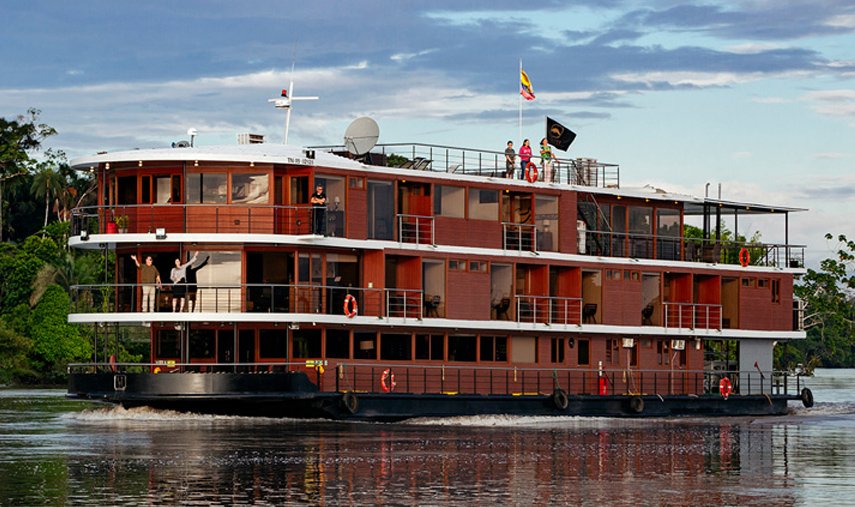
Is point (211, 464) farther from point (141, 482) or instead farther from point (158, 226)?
point (158, 226)

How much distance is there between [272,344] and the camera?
4047 cm

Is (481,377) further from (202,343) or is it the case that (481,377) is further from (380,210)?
(202,343)

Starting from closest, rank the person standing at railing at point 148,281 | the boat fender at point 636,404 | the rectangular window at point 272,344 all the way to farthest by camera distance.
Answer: the person standing at railing at point 148,281
the rectangular window at point 272,344
the boat fender at point 636,404

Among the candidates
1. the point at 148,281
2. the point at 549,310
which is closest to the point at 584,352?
the point at 549,310

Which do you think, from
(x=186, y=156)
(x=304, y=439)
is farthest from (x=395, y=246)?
(x=304, y=439)

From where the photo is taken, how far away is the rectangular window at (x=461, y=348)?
1699 inches

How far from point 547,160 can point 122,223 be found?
13170 mm

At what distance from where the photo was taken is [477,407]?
42.3 m

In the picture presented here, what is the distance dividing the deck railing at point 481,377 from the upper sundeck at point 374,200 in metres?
3.36

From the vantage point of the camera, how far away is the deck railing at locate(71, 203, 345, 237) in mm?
39625

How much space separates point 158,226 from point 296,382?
5.31m

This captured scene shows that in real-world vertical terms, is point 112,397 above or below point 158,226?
below

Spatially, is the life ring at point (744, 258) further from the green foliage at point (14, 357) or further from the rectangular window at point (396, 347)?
the green foliage at point (14, 357)

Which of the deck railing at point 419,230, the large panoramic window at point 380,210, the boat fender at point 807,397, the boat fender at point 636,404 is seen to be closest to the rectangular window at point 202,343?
the large panoramic window at point 380,210
